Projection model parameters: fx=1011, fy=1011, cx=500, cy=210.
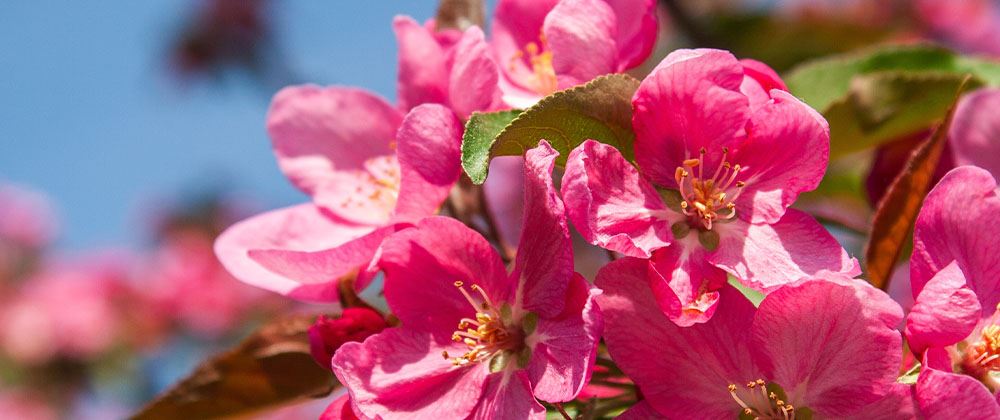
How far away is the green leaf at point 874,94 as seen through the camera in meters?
1.37

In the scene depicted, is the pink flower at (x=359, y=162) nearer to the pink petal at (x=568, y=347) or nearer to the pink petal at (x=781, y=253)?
the pink petal at (x=568, y=347)

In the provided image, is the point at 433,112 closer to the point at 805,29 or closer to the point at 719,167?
the point at 719,167

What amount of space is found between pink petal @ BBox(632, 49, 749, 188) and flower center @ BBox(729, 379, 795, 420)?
0.22 m

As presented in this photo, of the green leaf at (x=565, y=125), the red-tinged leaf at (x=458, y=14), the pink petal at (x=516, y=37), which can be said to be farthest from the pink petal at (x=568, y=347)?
the red-tinged leaf at (x=458, y=14)

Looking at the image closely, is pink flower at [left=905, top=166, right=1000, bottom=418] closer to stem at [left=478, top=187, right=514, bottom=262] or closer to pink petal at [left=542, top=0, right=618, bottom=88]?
pink petal at [left=542, top=0, right=618, bottom=88]

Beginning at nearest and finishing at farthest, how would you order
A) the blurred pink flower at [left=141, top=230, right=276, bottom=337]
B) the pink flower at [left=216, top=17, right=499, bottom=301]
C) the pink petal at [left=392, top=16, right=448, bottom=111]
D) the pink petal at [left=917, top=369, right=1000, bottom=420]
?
the pink petal at [left=917, top=369, right=1000, bottom=420] < the pink flower at [left=216, top=17, right=499, bottom=301] < the pink petal at [left=392, top=16, right=448, bottom=111] < the blurred pink flower at [left=141, top=230, right=276, bottom=337]

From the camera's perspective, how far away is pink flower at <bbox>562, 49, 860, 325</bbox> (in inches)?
36.4

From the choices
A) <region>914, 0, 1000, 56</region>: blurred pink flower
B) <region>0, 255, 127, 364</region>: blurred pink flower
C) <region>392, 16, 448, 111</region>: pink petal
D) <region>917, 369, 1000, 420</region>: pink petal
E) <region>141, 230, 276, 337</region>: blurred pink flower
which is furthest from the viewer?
<region>141, 230, 276, 337</region>: blurred pink flower

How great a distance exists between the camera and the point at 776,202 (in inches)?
39.4

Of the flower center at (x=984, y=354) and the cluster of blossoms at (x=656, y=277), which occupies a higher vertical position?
the cluster of blossoms at (x=656, y=277)

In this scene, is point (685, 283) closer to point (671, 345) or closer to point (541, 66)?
point (671, 345)

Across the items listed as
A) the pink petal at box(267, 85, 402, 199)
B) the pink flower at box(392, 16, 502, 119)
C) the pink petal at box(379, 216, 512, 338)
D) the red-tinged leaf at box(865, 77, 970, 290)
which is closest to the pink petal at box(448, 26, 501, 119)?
the pink flower at box(392, 16, 502, 119)

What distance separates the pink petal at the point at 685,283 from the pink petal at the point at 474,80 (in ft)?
0.81

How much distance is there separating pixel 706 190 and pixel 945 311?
0.83ft
